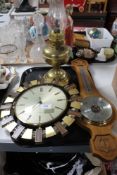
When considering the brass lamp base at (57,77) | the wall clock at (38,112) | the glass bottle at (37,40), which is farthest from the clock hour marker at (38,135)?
the glass bottle at (37,40)

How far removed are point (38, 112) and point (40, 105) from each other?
3cm

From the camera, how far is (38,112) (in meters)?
0.62

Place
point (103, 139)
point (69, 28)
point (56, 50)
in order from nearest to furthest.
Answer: point (103, 139)
point (56, 50)
point (69, 28)

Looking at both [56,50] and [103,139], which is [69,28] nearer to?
[56,50]

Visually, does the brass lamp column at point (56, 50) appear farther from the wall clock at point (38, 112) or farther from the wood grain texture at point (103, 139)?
the wood grain texture at point (103, 139)

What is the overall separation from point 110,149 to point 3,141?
0.28m

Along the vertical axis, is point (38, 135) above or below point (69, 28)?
below

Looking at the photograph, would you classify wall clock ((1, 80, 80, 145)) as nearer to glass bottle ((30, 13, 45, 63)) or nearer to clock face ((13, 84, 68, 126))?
clock face ((13, 84, 68, 126))

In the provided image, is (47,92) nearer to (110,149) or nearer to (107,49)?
(110,149)

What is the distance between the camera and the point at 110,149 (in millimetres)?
531

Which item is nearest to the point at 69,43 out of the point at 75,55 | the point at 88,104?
the point at 75,55

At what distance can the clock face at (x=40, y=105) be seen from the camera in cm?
60

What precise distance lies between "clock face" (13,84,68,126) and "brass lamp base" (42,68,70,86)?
56mm

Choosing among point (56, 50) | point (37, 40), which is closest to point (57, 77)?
point (56, 50)
